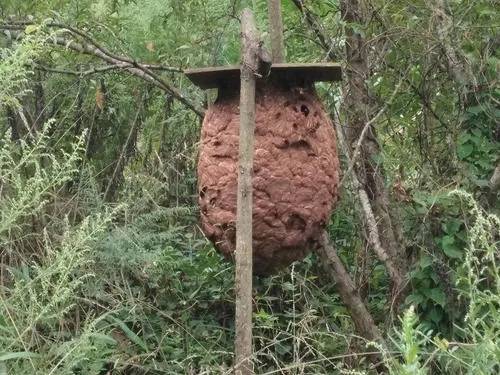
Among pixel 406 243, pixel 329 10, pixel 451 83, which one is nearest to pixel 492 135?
pixel 451 83

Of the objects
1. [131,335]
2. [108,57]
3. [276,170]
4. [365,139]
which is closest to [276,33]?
[276,170]

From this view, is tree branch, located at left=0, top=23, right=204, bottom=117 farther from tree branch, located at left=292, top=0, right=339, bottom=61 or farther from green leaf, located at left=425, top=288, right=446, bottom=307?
green leaf, located at left=425, top=288, right=446, bottom=307

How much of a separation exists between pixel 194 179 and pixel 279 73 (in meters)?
1.97

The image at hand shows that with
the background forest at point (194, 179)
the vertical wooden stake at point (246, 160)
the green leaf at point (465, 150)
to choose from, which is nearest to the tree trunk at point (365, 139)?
the background forest at point (194, 179)

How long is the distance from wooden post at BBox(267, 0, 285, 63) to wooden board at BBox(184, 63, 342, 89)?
11 cm

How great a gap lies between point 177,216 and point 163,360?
91 centimetres

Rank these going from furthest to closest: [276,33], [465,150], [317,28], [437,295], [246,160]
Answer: [317,28] < [465,150] < [437,295] < [276,33] < [246,160]

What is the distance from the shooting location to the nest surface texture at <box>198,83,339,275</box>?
302 cm

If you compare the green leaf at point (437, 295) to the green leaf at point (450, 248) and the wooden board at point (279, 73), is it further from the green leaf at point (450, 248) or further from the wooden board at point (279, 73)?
the wooden board at point (279, 73)

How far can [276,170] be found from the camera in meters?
3.02

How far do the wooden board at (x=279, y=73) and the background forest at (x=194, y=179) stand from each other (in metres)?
0.98

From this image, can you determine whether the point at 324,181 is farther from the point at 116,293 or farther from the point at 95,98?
the point at 95,98

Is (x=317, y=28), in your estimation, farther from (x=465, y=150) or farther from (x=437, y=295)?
(x=437, y=295)

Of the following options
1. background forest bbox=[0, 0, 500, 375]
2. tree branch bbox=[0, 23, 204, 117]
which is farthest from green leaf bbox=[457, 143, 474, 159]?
tree branch bbox=[0, 23, 204, 117]
